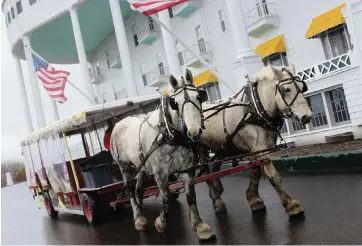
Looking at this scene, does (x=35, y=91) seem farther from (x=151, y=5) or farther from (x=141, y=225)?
(x=141, y=225)

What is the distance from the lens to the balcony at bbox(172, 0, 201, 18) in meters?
25.5

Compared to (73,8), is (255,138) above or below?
below

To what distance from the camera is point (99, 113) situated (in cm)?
959

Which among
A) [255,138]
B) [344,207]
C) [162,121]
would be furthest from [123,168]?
[344,207]

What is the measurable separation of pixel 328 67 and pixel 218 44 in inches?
339

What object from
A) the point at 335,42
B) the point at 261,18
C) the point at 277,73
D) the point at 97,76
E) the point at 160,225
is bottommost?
the point at 160,225

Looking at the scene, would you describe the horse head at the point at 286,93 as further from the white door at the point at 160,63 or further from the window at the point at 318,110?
the white door at the point at 160,63

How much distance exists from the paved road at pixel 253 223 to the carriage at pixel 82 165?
589mm

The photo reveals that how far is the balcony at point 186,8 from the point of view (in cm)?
2545

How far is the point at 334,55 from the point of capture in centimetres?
1850

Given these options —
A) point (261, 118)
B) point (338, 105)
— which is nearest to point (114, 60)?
point (338, 105)

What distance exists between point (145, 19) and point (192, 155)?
25.5 meters

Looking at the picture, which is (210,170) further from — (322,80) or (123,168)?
(322,80)

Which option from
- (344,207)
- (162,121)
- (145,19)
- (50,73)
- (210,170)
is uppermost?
(145,19)
